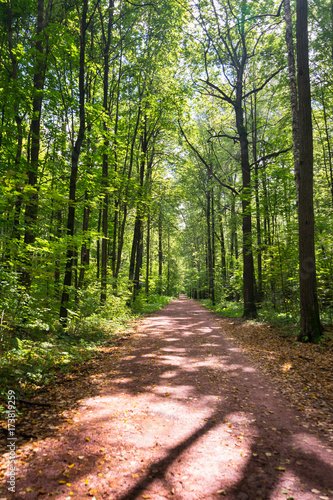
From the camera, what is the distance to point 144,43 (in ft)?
42.5

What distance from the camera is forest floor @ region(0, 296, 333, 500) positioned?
2438 millimetres

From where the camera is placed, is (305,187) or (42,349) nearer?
(42,349)

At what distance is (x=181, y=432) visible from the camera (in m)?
3.35

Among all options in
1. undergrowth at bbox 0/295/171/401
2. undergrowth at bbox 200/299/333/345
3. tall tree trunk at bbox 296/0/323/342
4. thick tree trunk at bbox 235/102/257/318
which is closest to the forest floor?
undergrowth at bbox 0/295/171/401

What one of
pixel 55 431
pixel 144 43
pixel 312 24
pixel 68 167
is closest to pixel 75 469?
pixel 55 431

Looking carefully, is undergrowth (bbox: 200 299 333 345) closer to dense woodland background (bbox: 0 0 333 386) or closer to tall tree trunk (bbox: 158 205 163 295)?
dense woodland background (bbox: 0 0 333 386)

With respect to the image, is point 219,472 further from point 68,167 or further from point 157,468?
point 68,167

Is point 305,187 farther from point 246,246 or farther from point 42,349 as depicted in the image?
point 42,349

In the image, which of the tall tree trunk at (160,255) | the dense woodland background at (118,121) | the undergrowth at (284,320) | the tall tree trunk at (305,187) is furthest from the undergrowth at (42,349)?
the tall tree trunk at (160,255)

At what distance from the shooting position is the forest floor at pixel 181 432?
244 centimetres

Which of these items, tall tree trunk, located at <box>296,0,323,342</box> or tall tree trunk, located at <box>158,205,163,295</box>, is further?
tall tree trunk, located at <box>158,205,163,295</box>

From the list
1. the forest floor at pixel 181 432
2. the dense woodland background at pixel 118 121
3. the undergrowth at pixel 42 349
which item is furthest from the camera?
the dense woodland background at pixel 118 121

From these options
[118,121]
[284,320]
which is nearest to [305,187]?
[284,320]

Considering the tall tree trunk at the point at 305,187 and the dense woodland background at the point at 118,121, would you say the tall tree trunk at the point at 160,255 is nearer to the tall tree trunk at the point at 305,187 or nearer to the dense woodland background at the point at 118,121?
the dense woodland background at the point at 118,121
